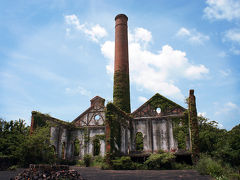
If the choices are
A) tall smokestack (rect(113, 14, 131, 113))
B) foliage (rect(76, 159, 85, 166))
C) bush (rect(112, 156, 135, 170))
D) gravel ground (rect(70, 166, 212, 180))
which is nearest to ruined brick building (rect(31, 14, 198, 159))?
tall smokestack (rect(113, 14, 131, 113))

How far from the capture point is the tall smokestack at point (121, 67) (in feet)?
88.1

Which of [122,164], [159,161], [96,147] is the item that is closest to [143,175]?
[122,164]

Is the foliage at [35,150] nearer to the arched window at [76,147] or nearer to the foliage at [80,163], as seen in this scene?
the foliage at [80,163]

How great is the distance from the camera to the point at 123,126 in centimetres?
2211

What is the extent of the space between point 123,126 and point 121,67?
9193 millimetres

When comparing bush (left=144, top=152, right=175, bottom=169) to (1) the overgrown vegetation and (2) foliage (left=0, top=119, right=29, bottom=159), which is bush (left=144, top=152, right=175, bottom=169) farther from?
(2) foliage (left=0, top=119, right=29, bottom=159)

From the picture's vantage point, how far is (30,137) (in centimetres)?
1808

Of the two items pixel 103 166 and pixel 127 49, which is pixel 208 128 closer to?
pixel 103 166

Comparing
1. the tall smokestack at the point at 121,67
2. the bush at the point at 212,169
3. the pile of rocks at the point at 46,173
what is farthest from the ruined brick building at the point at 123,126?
the pile of rocks at the point at 46,173

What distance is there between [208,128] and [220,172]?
32.1 feet

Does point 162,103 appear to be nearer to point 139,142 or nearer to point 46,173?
point 139,142

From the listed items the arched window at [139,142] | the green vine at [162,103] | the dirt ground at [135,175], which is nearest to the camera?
the dirt ground at [135,175]

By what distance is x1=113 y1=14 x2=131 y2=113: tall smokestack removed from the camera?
88.1ft

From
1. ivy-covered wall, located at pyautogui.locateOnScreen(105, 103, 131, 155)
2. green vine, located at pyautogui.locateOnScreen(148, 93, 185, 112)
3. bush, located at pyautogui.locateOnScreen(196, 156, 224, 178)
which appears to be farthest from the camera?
green vine, located at pyautogui.locateOnScreen(148, 93, 185, 112)
